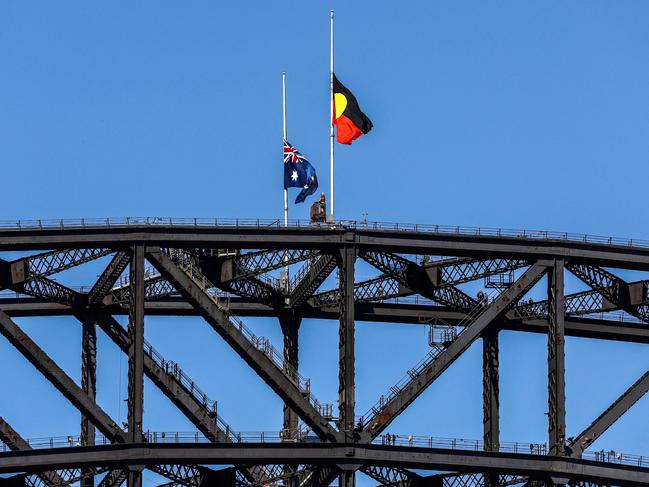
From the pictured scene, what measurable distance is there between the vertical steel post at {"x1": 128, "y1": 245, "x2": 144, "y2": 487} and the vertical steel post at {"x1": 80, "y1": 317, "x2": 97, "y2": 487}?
36.7ft

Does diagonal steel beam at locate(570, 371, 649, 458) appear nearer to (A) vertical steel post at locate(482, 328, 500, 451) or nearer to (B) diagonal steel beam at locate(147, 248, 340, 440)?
(A) vertical steel post at locate(482, 328, 500, 451)

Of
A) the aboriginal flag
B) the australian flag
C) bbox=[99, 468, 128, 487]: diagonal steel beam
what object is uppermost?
the aboriginal flag

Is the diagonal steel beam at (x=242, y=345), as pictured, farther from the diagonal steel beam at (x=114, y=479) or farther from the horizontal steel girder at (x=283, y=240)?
the diagonal steel beam at (x=114, y=479)

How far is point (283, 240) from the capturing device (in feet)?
409

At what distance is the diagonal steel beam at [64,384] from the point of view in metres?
123

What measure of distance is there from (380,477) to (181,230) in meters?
15.0

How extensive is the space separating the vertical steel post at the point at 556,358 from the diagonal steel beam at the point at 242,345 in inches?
436

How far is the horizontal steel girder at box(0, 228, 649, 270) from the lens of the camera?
407 feet

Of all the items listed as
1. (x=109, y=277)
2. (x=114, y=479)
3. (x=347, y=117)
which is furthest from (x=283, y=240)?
(x=114, y=479)

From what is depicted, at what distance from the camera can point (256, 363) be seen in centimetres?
12362

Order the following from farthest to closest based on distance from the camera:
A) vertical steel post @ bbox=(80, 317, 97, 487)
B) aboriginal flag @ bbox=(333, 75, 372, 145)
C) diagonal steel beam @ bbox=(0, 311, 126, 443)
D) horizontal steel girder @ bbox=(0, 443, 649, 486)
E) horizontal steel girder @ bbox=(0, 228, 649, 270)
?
vertical steel post @ bbox=(80, 317, 97, 487)
aboriginal flag @ bbox=(333, 75, 372, 145)
horizontal steel girder @ bbox=(0, 228, 649, 270)
diagonal steel beam @ bbox=(0, 311, 126, 443)
horizontal steel girder @ bbox=(0, 443, 649, 486)

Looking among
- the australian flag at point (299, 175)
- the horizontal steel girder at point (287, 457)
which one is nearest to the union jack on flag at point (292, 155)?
the australian flag at point (299, 175)

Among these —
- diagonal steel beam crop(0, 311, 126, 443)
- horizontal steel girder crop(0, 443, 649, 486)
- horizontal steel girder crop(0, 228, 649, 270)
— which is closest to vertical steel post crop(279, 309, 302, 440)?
horizontal steel girder crop(0, 228, 649, 270)

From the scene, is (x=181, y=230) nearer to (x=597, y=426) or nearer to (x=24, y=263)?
(x=24, y=263)
